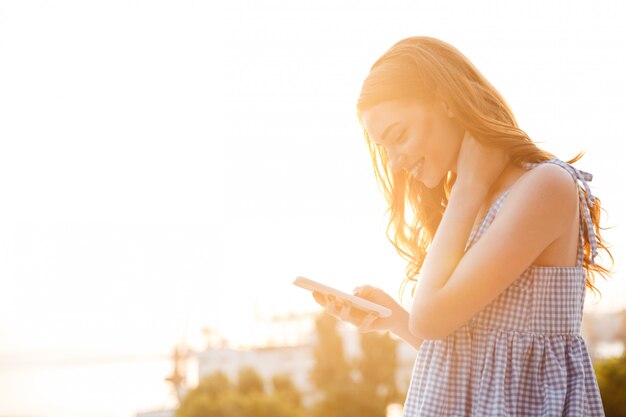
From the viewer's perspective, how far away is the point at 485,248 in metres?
1.13

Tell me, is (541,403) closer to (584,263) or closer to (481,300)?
(481,300)

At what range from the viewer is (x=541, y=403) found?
1.16 m

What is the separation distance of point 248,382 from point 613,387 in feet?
43.2

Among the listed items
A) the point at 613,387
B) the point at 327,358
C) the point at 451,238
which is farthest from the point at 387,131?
the point at 327,358

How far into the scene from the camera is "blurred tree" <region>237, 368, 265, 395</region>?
21609mm

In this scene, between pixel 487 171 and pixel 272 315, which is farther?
pixel 272 315

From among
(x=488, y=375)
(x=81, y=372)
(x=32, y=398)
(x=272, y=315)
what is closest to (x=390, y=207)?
(x=488, y=375)

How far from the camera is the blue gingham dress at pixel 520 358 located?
1.16 meters

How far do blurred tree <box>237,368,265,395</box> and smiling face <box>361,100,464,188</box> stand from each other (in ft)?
67.9

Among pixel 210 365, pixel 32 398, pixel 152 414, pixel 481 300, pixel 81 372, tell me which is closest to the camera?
pixel 481 300

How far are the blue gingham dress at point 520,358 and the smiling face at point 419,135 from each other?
114 millimetres

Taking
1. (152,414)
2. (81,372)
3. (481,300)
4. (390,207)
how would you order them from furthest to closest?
(81,372), (152,414), (390,207), (481,300)

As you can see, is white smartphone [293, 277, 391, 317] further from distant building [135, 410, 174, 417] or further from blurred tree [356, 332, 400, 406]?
distant building [135, 410, 174, 417]

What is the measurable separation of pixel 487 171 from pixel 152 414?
29.8 metres
